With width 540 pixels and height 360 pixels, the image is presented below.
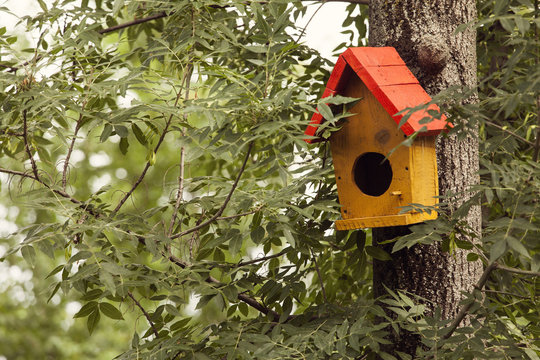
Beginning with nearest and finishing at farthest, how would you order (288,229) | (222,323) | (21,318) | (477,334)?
(477,334) → (288,229) → (222,323) → (21,318)

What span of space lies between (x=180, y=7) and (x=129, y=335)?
8.71m

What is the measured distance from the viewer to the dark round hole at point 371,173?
2.35 metres

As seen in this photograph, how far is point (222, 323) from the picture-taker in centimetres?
217

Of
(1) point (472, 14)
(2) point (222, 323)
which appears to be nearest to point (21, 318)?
(2) point (222, 323)

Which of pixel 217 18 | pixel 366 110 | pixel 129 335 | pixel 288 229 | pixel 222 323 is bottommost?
pixel 129 335

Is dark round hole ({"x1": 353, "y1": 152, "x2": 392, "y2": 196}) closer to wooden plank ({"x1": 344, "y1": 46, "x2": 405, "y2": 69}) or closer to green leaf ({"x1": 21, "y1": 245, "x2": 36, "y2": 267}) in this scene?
wooden plank ({"x1": 344, "y1": 46, "x2": 405, "y2": 69})

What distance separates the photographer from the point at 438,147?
2.32 meters

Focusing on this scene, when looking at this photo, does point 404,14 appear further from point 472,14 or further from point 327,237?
point 327,237

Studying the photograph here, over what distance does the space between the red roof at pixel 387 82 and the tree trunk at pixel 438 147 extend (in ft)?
0.35

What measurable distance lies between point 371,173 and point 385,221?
35cm

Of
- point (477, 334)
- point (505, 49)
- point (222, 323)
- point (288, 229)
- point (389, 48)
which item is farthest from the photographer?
point (505, 49)

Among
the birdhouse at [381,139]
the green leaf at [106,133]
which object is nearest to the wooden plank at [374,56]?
the birdhouse at [381,139]

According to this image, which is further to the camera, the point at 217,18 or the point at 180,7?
the point at 217,18

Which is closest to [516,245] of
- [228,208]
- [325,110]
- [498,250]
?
[498,250]
